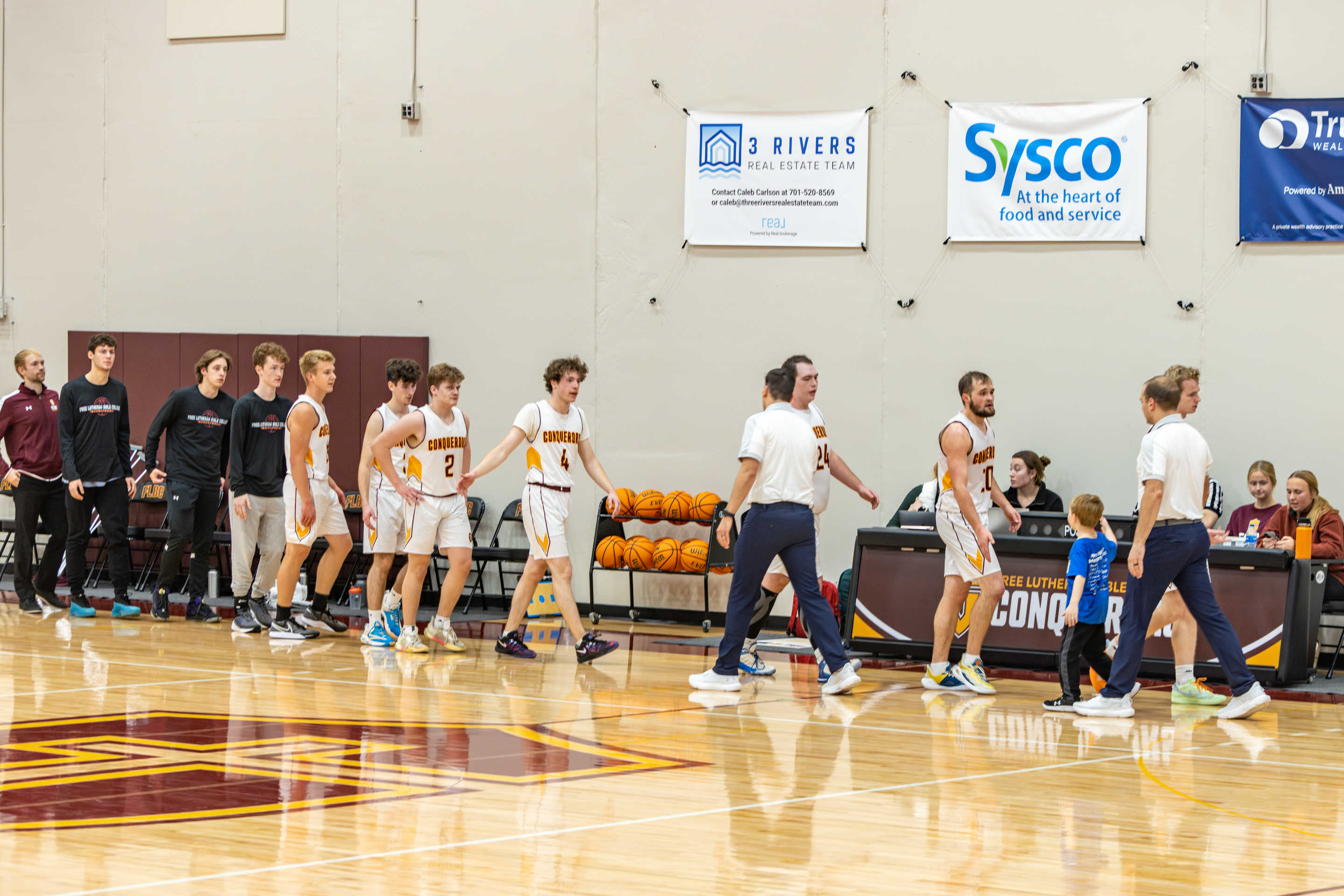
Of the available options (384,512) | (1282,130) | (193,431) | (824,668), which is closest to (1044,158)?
(1282,130)

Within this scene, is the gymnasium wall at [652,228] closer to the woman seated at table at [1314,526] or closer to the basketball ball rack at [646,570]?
the basketball ball rack at [646,570]

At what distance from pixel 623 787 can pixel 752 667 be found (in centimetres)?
→ 408

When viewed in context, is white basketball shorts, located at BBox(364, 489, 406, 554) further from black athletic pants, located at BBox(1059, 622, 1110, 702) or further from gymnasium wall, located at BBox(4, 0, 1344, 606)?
black athletic pants, located at BBox(1059, 622, 1110, 702)

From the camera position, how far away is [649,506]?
44.2ft

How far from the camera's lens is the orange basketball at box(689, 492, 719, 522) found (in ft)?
43.7

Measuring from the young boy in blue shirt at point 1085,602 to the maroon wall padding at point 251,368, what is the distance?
769 centimetres

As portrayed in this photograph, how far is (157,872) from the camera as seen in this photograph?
455 centimetres

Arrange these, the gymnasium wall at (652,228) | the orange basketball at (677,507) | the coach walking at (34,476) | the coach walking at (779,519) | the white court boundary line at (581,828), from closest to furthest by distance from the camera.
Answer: the white court boundary line at (581,828) → the coach walking at (779,519) → the gymnasium wall at (652,228) → the coach walking at (34,476) → the orange basketball at (677,507)

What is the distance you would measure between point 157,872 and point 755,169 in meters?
10.1

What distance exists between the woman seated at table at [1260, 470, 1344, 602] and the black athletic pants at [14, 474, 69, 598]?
32.4 feet

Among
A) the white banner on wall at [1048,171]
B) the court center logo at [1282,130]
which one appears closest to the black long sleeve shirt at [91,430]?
the white banner on wall at [1048,171]

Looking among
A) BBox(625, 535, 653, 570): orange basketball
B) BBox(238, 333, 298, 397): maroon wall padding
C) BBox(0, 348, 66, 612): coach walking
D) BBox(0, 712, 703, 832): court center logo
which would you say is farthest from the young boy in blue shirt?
BBox(238, 333, 298, 397): maroon wall padding

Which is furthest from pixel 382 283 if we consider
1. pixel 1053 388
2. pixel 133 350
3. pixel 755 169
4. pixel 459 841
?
pixel 459 841

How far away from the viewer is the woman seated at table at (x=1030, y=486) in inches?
476
